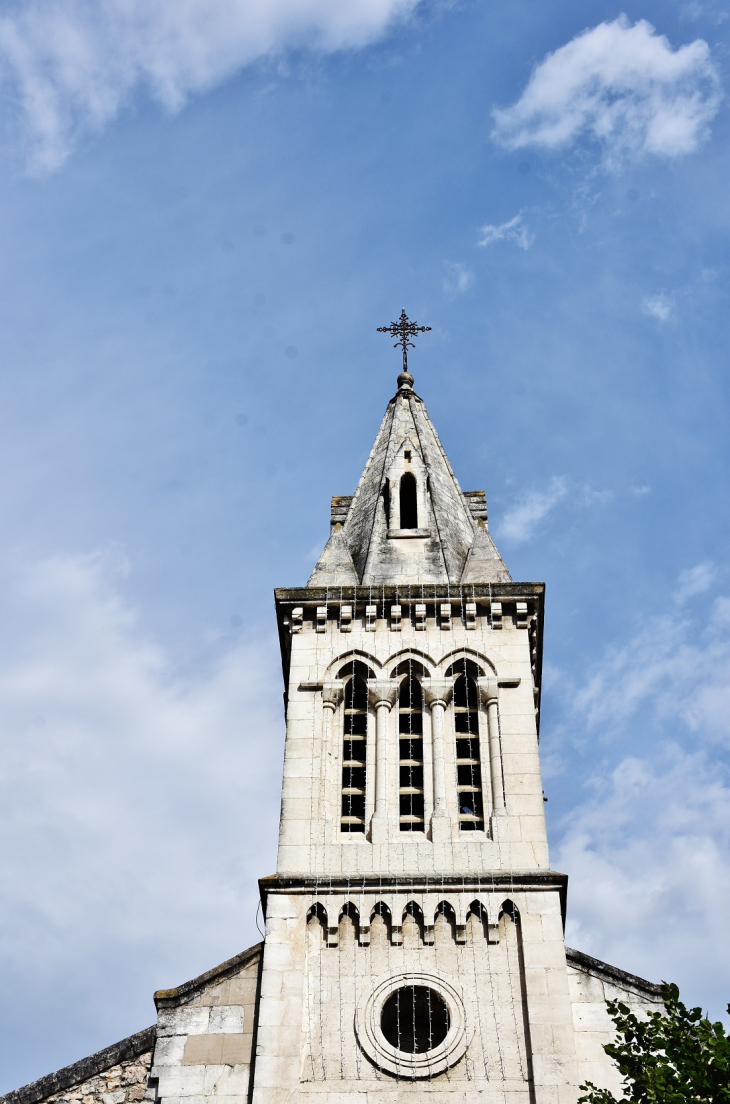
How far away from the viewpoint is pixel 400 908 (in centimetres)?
1862

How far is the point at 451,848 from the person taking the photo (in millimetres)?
19406

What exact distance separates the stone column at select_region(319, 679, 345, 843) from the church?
0.12 feet

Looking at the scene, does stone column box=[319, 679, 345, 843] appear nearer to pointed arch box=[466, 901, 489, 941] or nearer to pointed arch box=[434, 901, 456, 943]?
pointed arch box=[434, 901, 456, 943]

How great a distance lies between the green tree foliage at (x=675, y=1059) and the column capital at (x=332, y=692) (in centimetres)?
816

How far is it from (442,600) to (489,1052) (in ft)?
26.0

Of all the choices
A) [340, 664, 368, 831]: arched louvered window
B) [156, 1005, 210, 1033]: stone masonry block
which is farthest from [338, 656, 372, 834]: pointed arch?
[156, 1005, 210, 1033]: stone masonry block

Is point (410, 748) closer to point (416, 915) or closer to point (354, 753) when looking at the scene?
point (354, 753)

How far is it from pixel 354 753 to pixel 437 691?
1719 mm

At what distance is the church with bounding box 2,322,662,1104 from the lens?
Result: 1722cm

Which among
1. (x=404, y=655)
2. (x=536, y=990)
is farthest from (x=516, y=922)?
(x=404, y=655)

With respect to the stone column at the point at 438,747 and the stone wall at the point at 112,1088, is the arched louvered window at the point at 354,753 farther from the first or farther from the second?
the stone wall at the point at 112,1088

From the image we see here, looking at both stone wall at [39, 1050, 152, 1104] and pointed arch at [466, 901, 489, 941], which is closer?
stone wall at [39, 1050, 152, 1104]

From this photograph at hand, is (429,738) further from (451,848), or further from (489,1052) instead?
(489,1052)

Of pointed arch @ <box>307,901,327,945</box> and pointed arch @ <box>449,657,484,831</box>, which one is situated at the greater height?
pointed arch @ <box>449,657,484,831</box>
